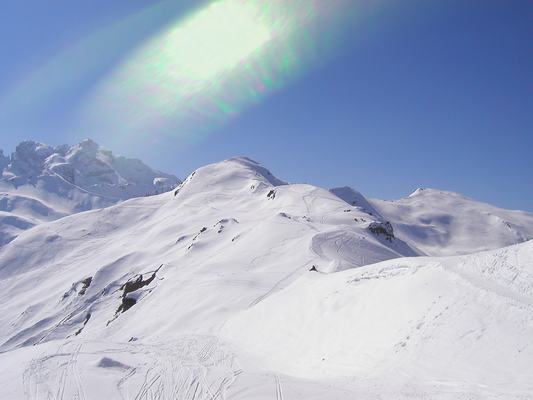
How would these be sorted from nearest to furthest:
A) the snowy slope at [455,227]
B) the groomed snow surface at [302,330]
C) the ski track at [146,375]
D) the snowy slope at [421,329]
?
the snowy slope at [421,329] → the groomed snow surface at [302,330] → the ski track at [146,375] → the snowy slope at [455,227]

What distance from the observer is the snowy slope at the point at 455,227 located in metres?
160

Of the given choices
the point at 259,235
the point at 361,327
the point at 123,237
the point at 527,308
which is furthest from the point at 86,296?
the point at 527,308

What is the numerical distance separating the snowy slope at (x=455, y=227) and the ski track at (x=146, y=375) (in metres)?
143

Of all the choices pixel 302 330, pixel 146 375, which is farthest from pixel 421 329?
pixel 146 375

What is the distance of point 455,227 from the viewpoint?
17988 centimetres

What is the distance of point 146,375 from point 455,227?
185 metres

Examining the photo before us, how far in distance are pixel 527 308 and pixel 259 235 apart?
4430cm

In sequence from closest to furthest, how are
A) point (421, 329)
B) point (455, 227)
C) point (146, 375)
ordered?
point (146, 375)
point (421, 329)
point (455, 227)

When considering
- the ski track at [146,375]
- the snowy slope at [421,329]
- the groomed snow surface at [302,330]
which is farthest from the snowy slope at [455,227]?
the ski track at [146,375]

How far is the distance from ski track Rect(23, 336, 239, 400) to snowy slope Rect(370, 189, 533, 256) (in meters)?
143

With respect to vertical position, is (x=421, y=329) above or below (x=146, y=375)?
above

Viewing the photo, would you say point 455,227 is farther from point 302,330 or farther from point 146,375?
point 146,375

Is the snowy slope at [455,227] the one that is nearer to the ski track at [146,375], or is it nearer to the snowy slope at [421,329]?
the snowy slope at [421,329]

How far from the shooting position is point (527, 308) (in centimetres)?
1377
